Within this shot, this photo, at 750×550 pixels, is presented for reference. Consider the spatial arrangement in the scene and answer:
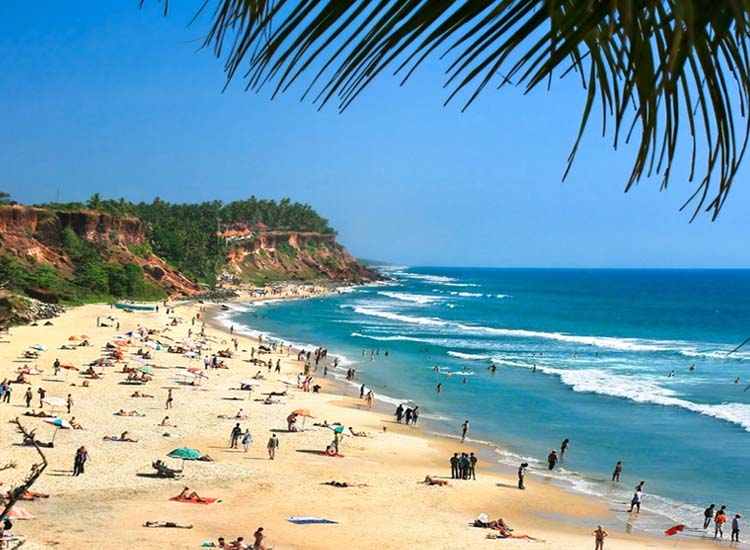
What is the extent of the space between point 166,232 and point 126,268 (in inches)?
918

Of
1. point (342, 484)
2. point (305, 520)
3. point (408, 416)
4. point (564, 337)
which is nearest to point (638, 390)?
point (408, 416)

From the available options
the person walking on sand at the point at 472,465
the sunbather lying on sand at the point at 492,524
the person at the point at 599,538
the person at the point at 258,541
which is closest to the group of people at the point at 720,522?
the person at the point at 599,538

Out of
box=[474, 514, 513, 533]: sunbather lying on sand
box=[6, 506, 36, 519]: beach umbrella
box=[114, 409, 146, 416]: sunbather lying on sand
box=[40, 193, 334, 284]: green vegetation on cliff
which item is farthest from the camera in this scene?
box=[40, 193, 334, 284]: green vegetation on cliff

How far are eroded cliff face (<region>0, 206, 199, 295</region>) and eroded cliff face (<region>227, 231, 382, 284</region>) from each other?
101 feet

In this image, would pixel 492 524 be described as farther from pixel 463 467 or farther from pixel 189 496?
pixel 189 496

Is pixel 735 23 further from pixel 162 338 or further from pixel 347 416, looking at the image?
pixel 162 338

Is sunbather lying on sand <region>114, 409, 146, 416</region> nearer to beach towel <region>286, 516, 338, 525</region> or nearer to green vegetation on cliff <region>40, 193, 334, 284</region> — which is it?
beach towel <region>286, 516, 338, 525</region>

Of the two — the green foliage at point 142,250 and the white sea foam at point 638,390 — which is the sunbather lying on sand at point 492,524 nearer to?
Answer: the white sea foam at point 638,390

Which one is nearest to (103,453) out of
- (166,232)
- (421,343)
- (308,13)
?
(308,13)

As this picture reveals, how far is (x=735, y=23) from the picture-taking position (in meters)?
0.99

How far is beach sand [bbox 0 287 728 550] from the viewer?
16.2m

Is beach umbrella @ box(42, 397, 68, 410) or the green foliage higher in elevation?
the green foliage

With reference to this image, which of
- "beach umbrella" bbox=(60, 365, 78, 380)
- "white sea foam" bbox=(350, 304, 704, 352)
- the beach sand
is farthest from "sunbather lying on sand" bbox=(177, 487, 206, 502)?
"white sea foam" bbox=(350, 304, 704, 352)

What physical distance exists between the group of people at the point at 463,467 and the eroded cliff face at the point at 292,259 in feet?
329
